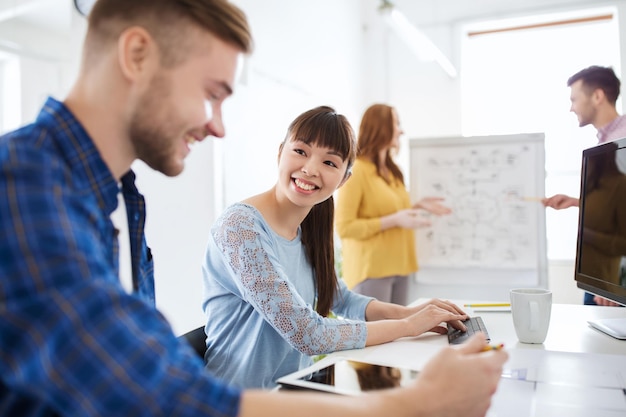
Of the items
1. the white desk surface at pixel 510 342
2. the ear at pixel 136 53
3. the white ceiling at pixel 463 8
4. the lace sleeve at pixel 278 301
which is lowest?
the white desk surface at pixel 510 342

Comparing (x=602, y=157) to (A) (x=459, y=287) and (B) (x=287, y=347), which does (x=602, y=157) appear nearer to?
(B) (x=287, y=347)

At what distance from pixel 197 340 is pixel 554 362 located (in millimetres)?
759

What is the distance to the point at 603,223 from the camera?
4.24 ft

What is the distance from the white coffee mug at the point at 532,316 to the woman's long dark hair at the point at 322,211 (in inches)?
18.7

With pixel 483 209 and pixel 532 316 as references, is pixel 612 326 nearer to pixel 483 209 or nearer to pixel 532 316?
pixel 532 316

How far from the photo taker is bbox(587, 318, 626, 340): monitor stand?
3.91 feet

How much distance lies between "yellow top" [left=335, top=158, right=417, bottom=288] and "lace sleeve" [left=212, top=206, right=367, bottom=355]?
56.6 inches

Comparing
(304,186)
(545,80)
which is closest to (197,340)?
(304,186)

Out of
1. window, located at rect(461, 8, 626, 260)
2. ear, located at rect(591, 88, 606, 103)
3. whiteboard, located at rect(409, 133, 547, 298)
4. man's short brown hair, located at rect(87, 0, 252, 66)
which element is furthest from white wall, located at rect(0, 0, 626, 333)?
ear, located at rect(591, 88, 606, 103)

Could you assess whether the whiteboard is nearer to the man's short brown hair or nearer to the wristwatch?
the wristwatch

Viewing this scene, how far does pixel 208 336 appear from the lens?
49.6 inches

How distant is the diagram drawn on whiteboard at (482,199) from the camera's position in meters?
2.69

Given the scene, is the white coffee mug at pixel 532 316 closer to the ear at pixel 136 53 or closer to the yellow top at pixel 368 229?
the ear at pixel 136 53

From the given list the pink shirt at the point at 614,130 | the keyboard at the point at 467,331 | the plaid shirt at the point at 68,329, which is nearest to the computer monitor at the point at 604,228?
the keyboard at the point at 467,331
